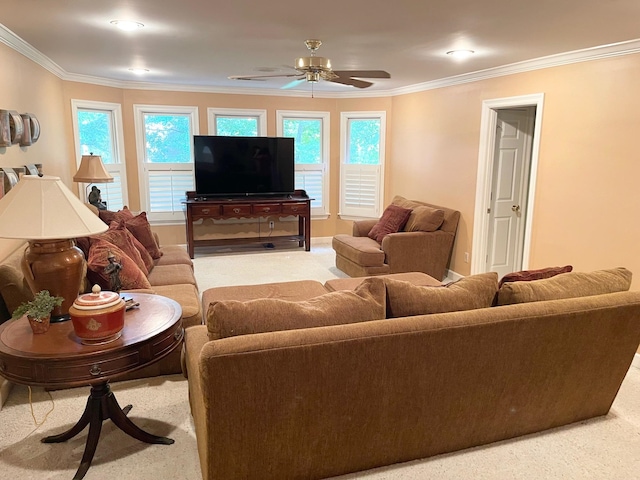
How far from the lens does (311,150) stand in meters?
7.16

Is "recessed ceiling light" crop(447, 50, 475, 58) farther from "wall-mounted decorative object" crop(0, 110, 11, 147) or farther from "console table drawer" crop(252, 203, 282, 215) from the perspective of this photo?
"wall-mounted decorative object" crop(0, 110, 11, 147)

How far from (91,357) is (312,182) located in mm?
5575

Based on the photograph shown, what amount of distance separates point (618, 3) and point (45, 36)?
394cm

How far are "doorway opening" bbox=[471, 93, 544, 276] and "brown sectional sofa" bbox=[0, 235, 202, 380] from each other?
10.7 ft

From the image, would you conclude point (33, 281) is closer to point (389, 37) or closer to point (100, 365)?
point (100, 365)

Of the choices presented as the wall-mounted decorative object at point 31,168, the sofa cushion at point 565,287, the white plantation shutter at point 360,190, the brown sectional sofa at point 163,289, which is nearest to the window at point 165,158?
the brown sectional sofa at point 163,289

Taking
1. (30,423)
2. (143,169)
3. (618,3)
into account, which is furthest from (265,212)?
(618,3)

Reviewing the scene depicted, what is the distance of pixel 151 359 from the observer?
6.81 ft

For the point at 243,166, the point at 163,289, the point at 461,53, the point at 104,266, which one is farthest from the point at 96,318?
the point at 243,166

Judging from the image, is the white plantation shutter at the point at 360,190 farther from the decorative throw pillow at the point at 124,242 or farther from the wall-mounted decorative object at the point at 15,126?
the wall-mounted decorative object at the point at 15,126

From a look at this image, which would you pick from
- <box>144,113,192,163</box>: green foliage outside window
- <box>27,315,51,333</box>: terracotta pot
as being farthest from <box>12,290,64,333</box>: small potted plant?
<box>144,113,192,163</box>: green foliage outside window

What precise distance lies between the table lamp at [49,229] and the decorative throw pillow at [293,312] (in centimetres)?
81

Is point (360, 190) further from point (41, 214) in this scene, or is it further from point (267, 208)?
point (41, 214)

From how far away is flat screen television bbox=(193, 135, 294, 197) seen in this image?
6.31 m
